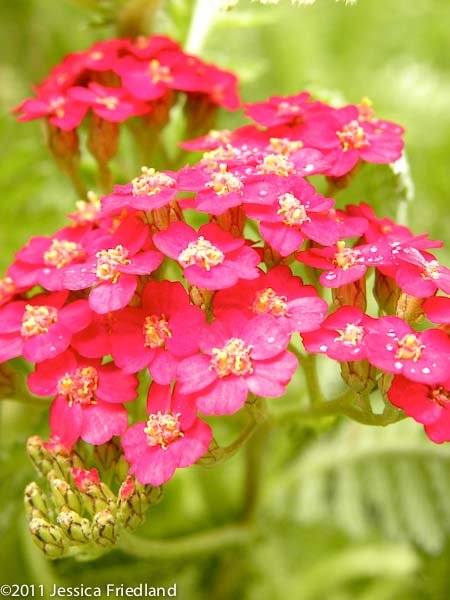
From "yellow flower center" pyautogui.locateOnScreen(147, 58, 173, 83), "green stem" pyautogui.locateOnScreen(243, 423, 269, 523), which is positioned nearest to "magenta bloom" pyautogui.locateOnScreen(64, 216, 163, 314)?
Result: "yellow flower center" pyautogui.locateOnScreen(147, 58, 173, 83)

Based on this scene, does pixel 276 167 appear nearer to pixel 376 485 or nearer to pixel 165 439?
pixel 165 439

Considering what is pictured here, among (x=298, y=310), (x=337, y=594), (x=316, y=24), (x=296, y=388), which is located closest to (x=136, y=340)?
(x=298, y=310)

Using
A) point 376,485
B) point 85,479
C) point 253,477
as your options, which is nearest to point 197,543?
point 253,477

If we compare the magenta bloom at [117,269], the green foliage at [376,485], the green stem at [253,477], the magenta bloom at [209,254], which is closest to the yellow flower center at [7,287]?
the magenta bloom at [117,269]

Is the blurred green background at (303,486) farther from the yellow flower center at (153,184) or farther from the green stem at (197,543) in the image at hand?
the yellow flower center at (153,184)

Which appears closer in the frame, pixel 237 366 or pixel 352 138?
pixel 237 366

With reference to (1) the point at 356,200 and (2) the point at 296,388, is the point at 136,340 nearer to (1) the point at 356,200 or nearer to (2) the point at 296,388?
(1) the point at 356,200

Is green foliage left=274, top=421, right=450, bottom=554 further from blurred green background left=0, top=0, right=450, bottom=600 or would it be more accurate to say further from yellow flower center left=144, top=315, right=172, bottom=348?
yellow flower center left=144, top=315, right=172, bottom=348
